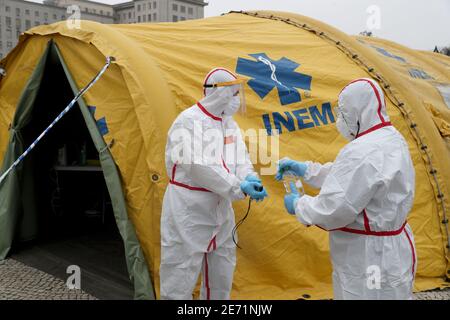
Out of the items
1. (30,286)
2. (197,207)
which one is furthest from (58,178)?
(197,207)

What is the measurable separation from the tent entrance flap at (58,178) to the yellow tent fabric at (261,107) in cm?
11

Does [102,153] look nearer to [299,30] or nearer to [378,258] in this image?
[378,258]

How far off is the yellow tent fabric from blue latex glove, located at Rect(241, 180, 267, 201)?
0.98m

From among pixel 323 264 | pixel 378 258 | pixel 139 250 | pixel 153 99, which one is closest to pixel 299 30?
pixel 153 99

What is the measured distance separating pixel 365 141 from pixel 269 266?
182cm

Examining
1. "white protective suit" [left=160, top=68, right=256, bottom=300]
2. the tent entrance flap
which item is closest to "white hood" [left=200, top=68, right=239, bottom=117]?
"white protective suit" [left=160, top=68, right=256, bottom=300]

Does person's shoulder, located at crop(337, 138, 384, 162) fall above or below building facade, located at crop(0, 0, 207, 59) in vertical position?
below

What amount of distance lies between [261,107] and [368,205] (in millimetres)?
2027

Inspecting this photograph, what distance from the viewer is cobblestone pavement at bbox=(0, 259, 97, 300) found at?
361 cm

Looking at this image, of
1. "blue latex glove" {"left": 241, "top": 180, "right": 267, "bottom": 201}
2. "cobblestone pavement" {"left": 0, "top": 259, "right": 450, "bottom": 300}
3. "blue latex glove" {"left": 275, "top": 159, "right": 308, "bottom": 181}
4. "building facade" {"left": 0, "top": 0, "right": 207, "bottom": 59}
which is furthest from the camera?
"building facade" {"left": 0, "top": 0, "right": 207, "bottom": 59}

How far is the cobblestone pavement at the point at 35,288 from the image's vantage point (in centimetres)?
361

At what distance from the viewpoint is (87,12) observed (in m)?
45.1

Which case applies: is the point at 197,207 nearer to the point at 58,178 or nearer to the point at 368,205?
the point at 368,205

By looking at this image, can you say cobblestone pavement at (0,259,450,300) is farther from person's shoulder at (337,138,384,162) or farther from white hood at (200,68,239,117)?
person's shoulder at (337,138,384,162)
